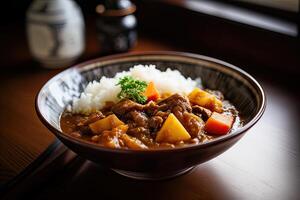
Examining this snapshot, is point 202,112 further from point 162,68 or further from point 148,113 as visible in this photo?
point 162,68

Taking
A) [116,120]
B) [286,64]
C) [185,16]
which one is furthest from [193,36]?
[116,120]

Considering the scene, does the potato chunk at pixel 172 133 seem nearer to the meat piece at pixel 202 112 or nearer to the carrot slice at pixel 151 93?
the meat piece at pixel 202 112

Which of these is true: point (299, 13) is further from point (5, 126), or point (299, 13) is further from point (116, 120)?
point (5, 126)

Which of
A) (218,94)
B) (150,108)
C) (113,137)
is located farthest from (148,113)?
(218,94)

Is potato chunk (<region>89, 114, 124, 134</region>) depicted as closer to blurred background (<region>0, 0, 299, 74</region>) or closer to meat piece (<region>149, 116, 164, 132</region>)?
meat piece (<region>149, 116, 164, 132</region>)

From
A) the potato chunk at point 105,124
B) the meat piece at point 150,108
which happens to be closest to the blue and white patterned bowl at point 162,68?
the potato chunk at point 105,124

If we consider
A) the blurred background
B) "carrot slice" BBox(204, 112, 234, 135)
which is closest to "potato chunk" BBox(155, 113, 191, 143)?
"carrot slice" BBox(204, 112, 234, 135)
